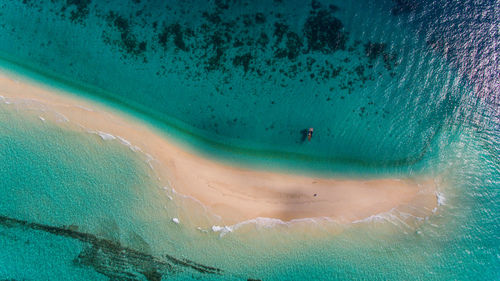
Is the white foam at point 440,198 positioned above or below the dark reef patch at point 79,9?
below

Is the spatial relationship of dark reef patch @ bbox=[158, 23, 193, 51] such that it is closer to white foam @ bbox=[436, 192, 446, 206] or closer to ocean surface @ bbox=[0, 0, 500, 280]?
ocean surface @ bbox=[0, 0, 500, 280]

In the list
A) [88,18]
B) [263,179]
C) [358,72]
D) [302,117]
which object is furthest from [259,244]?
[88,18]

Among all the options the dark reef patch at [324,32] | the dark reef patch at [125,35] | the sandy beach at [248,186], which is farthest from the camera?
the dark reef patch at [125,35]

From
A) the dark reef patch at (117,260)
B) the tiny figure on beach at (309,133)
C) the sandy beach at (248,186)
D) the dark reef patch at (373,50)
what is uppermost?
the dark reef patch at (373,50)

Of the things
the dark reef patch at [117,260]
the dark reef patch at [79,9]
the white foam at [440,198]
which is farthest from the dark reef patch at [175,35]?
the white foam at [440,198]

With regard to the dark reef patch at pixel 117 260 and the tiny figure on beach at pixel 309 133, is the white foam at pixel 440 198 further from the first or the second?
the dark reef patch at pixel 117 260

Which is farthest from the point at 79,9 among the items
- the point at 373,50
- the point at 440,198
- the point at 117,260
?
the point at 440,198

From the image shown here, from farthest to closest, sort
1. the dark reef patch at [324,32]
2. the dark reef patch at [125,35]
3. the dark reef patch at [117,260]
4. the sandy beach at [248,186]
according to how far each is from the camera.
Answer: the dark reef patch at [125,35] < the dark reef patch at [324,32] < the sandy beach at [248,186] < the dark reef patch at [117,260]

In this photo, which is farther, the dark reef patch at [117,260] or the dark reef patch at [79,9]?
the dark reef patch at [79,9]
